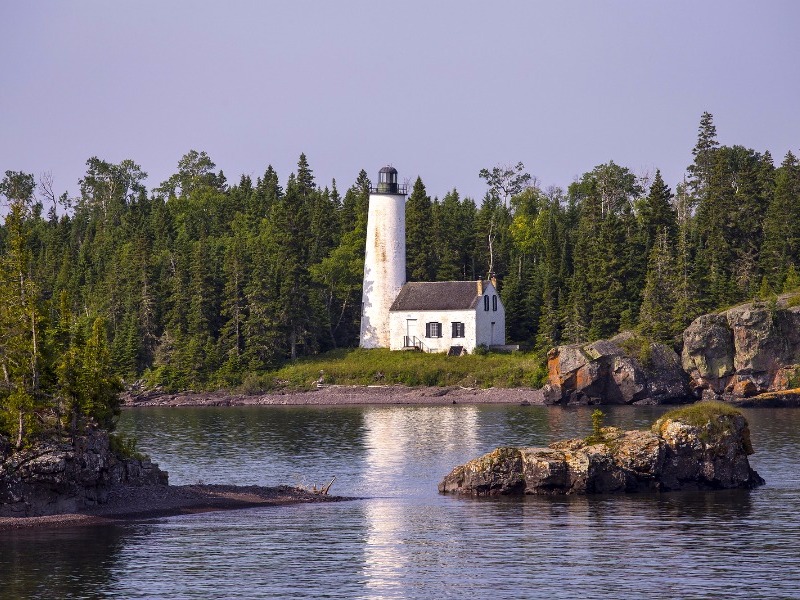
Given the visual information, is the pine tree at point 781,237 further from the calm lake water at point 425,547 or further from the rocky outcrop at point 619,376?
the calm lake water at point 425,547

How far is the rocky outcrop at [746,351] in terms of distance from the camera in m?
82.7

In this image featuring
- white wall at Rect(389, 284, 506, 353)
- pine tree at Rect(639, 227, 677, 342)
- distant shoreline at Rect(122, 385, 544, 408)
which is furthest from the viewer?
white wall at Rect(389, 284, 506, 353)

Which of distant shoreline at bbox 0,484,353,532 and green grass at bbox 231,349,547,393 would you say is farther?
green grass at bbox 231,349,547,393

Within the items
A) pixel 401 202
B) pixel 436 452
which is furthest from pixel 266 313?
pixel 436 452

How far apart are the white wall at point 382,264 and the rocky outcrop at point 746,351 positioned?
25402 millimetres

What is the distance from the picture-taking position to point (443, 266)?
108000 millimetres

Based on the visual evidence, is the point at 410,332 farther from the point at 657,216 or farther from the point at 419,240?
the point at 657,216

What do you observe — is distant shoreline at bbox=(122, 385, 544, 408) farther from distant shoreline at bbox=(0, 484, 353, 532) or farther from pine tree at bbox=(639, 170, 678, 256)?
distant shoreline at bbox=(0, 484, 353, 532)

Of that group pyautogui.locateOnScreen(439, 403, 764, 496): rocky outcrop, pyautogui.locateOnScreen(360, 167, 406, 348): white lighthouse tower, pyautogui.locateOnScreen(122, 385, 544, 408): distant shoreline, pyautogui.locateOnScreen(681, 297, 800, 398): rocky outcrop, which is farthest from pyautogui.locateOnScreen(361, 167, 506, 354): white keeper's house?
pyautogui.locateOnScreen(439, 403, 764, 496): rocky outcrop

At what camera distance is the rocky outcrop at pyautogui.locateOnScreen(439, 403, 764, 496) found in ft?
143

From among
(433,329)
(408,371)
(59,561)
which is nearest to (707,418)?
(59,561)

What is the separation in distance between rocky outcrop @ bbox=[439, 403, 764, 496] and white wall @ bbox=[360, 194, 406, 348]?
54.1 metres

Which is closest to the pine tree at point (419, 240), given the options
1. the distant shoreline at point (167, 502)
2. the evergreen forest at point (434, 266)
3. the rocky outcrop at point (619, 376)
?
the evergreen forest at point (434, 266)

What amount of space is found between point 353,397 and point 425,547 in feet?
189
